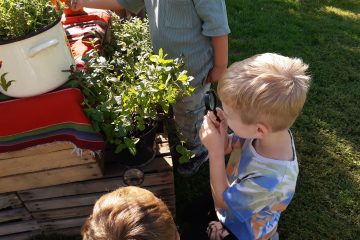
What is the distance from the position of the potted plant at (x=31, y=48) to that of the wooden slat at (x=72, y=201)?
0.71 metres

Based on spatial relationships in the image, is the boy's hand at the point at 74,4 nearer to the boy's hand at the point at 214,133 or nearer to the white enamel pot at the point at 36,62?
the white enamel pot at the point at 36,62

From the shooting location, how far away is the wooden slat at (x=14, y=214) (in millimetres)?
2244

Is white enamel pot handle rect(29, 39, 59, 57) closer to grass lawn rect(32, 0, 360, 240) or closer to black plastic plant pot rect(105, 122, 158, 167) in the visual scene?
black plastic plant pot rect(105, 122, 158, 167)

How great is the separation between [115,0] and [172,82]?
0.96 m

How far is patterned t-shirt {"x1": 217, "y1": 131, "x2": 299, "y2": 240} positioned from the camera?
5.26 ft

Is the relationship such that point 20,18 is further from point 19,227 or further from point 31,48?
point 19,227

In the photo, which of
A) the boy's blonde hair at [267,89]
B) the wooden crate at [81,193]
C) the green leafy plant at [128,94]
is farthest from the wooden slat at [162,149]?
the boy's blonde hair at [267,89]

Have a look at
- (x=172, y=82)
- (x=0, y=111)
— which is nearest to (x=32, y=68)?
(x=0, y=111)

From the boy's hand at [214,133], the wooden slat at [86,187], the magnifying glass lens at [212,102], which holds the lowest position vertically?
the wooden slat at [86,187]

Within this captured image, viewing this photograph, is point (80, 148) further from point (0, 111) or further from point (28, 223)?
point (28, 223)

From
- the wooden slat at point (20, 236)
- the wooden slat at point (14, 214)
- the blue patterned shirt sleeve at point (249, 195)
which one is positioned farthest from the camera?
the wooden slat at point (20, 236)

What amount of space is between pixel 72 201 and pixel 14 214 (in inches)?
15.7

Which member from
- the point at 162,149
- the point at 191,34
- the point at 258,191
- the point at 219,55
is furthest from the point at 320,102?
the point at 258,191

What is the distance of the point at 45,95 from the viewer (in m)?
1.69
